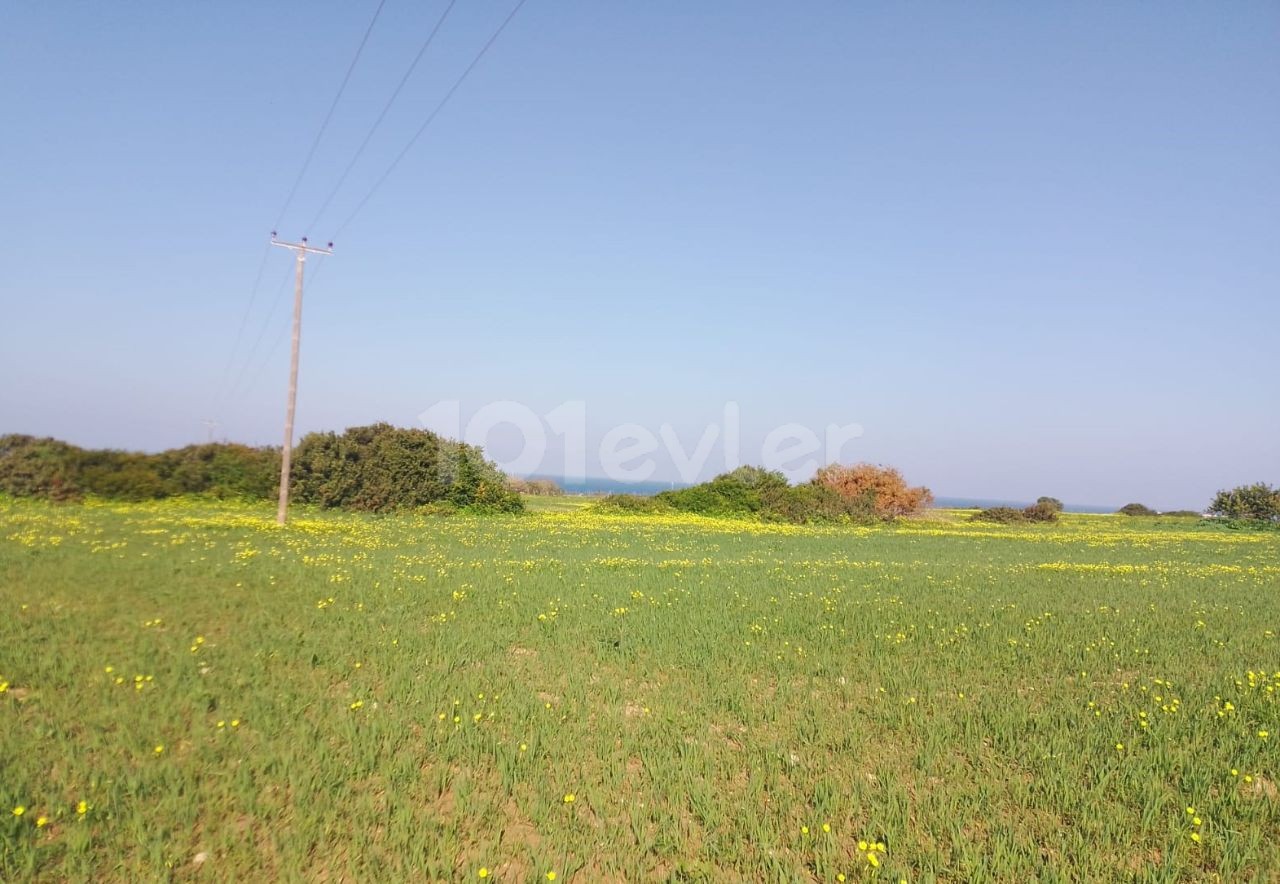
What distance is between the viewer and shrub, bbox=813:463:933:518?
1677 inches

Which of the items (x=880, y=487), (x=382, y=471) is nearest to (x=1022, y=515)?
(x=880, y=487)

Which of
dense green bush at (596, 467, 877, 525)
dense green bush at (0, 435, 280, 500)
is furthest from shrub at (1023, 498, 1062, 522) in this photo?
dense green bush at (0, 435, 280, 500)

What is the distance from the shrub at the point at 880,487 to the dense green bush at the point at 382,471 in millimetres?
21984

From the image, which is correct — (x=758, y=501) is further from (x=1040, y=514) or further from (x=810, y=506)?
(x=1040, y=514)

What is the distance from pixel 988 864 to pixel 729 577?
948 cm

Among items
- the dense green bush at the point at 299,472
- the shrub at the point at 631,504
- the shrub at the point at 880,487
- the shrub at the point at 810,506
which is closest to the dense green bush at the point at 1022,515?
the shrub at the point at 880,487

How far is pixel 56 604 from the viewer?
8.16 m

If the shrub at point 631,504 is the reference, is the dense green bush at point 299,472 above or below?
above

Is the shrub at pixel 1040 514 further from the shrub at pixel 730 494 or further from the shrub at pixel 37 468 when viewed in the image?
the shrub at pixel 37 468

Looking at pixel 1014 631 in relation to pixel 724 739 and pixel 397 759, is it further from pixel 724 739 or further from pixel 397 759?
pixel 397 759

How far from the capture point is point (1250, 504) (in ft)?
166

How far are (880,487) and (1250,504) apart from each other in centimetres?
3067

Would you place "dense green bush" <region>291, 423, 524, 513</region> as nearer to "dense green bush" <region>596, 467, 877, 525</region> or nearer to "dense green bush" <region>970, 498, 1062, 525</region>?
"dense green bush" <region>596, 467, 877, 525</region>

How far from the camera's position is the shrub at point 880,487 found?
42594mm
